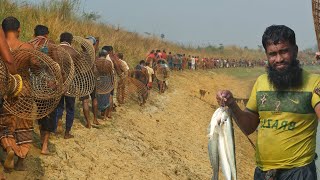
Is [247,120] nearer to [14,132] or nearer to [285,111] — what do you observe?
[285,111]

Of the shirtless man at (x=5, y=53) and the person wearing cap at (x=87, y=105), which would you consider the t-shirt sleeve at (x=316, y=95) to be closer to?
the shirtless man at (x=5, y=53)

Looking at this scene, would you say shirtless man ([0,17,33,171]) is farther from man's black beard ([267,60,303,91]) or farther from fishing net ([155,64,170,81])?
fishing net ([155,64,170,81])

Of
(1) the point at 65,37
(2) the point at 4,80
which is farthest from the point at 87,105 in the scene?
(2) the point at 4,80

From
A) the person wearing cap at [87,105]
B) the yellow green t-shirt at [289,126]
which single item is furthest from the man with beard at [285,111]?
the person wearing cap at [87,105]

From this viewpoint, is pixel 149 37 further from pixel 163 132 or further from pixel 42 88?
pixel 42 88

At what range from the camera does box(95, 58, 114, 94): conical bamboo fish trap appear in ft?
31.8

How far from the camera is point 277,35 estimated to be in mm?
3029

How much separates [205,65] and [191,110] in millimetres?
23951

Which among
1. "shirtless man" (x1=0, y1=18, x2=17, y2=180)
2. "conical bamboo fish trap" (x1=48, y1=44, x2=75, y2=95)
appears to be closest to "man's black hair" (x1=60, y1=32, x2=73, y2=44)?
"conical bamboo fish trap" (x1=48, y1=44, x2=75, y2=95)

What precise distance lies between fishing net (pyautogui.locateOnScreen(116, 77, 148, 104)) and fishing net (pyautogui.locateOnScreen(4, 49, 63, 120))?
5.69 m

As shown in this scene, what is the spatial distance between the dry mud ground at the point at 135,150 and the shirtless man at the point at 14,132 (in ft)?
1.21

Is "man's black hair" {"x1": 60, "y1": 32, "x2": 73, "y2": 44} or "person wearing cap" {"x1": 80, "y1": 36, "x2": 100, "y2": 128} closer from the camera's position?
"man's black hair" {"x1": 60, "y1": 32, "x2": 73, "y2": 44}

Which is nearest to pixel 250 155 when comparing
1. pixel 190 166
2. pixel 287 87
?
pixel 190 166

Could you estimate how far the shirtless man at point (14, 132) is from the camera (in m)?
5.26
